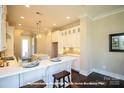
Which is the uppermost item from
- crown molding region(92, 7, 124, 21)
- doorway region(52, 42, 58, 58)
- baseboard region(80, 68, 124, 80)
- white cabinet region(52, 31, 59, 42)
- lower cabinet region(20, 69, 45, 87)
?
crown molding region(92, 7, 124, 21)

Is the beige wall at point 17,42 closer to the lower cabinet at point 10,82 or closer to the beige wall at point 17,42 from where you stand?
the beige wall at point 17,42

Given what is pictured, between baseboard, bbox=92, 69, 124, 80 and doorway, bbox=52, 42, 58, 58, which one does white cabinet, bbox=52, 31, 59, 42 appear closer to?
doorway, bbox=52, 42, 58, 58

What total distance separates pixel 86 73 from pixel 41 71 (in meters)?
2.48

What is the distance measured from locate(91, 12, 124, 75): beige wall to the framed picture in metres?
0.14

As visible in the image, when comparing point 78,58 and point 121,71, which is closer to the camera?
point 121,71

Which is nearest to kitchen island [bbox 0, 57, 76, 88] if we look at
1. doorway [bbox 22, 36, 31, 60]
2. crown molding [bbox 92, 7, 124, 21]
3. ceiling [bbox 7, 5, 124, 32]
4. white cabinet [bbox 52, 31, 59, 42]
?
ceiling [bbox 7, 5, 124, 32]

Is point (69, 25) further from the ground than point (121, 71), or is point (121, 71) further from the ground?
point (69, 25)

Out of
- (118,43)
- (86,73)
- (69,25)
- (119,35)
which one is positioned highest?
(69,25)

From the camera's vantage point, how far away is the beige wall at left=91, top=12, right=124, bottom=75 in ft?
12.0

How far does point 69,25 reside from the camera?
575 centimetres

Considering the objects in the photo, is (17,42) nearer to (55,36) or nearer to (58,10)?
(55,36)

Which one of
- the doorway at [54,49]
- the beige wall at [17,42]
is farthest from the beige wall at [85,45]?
the beige wall at [17,42]

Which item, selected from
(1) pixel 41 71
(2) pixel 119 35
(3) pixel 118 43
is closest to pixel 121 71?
(3) pixel 118 43
